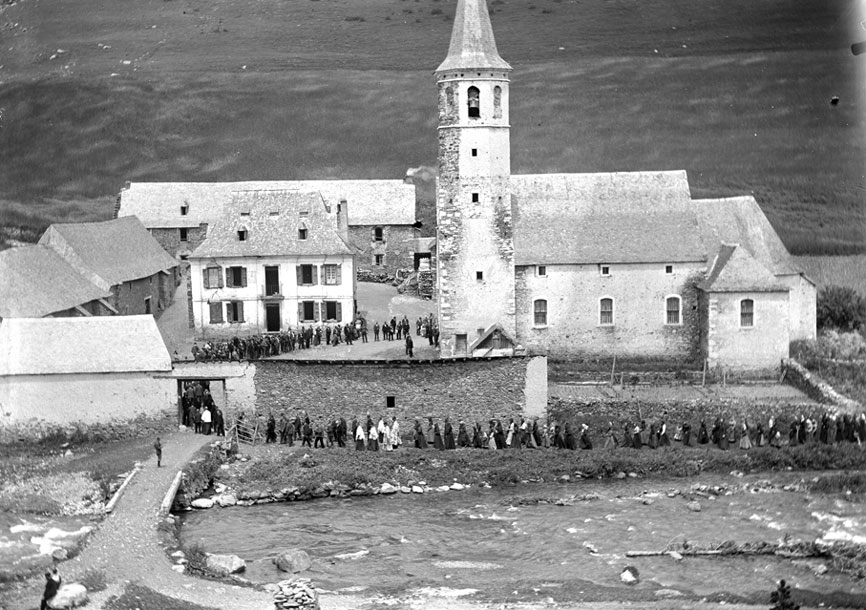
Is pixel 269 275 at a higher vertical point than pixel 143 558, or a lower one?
higher

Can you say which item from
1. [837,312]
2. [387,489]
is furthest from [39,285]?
[837,312]

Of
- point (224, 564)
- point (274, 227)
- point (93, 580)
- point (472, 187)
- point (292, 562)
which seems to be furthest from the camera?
point (274, 227)

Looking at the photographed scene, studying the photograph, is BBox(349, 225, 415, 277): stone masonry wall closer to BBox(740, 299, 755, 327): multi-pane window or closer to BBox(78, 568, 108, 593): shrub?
BBox(740, 299, 755, 327): multi-pane window

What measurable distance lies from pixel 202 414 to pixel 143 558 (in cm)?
975

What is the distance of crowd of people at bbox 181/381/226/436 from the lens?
35.6 metres

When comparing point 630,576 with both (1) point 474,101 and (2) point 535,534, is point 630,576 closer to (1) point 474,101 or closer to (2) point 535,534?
(2) point 535,534

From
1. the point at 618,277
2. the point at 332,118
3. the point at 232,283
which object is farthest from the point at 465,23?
the point at 332,118

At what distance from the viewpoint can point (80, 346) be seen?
35500 millimetres

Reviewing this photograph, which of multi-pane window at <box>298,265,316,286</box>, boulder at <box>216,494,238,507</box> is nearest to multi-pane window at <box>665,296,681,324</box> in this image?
multi-pane window at <box>298,265,316,286</box>

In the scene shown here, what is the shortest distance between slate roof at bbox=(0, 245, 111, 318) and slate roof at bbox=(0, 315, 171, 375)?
3226 millimetres

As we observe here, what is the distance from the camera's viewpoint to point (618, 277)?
146ft

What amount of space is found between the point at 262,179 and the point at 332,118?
495 cm

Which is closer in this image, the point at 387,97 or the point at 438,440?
the point at 438,440

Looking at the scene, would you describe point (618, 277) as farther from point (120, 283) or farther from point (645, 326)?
point (120, 283)
